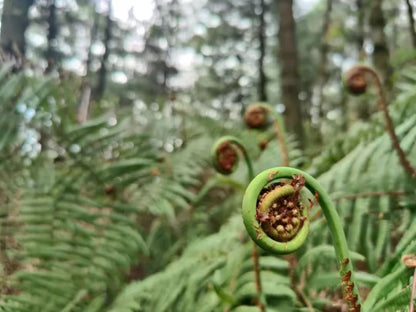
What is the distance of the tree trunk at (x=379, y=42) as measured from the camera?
3967 mm

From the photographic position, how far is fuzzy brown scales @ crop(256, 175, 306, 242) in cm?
64

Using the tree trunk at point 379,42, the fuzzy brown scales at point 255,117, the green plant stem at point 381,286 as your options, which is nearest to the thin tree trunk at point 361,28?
the tree trunk at point 379,42

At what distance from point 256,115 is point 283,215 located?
99 centimetres

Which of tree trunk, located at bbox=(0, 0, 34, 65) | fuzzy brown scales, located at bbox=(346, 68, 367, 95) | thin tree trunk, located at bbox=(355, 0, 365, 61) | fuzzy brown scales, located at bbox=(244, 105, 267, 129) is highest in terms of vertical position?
thin tree trunk, located at bbox=(355, 0, 365, 61)

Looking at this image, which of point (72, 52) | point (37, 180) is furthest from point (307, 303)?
point (72, 52)

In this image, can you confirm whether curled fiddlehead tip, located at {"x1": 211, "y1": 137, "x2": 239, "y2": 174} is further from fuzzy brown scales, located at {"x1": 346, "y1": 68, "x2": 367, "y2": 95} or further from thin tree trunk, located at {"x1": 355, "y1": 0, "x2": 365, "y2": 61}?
thin tree trunk, located at {"x1": 355, "y1": 0, "x2": 365, "y2": 61}

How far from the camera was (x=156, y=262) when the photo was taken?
92.9 inches

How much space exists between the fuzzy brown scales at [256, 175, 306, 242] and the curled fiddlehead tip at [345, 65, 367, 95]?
2.46ft

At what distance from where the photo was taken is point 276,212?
659 millimetres

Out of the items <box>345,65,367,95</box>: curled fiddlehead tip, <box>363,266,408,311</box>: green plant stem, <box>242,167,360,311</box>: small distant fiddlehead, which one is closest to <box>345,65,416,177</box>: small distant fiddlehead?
<box>345,65,367,95</box>: curled fiddlehead tip

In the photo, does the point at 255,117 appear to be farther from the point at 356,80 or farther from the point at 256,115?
the point at 356,80

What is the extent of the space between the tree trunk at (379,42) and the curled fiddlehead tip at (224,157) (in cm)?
305

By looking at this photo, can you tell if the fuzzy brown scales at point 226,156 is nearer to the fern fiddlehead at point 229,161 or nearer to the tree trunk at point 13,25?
the fern fiddlehead at point 229,161

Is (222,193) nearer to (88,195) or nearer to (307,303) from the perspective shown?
(88,195)
